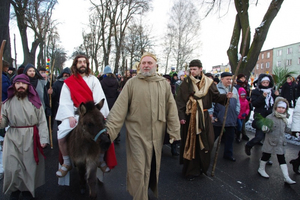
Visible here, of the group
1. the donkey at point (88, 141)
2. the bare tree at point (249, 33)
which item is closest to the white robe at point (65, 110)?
the donkey at point (88, 141)

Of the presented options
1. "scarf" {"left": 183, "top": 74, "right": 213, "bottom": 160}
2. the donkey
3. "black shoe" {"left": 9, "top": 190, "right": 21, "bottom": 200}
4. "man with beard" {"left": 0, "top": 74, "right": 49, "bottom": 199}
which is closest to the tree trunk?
"scarf" {"left": 183, "top": 74, "right": 213, "bottom": 160}

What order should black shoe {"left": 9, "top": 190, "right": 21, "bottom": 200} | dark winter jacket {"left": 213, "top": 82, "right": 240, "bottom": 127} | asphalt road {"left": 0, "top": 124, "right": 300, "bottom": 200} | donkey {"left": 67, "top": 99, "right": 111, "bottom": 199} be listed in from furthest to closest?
dark winter jacket {"left": 213, "top": 82, "right": 240, "bottom": 127}, asphalt road {"left": 0, "top": 124, "right": 300, "bottom": 200}, black shoe {"left": 9, "top": 190, "right": 21, "bottom": 200}, donkey {"left": 67, "top": 99, "right": 111, "bottom": 199}

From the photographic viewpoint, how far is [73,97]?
345 cm

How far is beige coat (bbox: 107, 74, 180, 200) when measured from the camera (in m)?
3.00

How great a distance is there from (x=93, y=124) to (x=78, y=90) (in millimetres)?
846

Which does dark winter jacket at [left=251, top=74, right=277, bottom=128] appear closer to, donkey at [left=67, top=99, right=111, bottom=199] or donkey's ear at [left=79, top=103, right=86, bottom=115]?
donkey at [left=67, top=99, right=111, bottom=199]

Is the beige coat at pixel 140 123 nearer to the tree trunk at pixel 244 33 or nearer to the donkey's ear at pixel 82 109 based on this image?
the donkey's ear at pixel 82 109

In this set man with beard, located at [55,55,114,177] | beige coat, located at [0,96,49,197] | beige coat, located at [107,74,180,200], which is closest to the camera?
beige coat, located at [107,74,180,200]

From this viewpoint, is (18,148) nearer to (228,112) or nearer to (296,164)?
(228,112)

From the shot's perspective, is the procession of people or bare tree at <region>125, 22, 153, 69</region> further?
bare tree at <region>125, 22, 153, 69</region>

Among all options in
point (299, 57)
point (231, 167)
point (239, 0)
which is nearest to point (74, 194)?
point (231, 167)

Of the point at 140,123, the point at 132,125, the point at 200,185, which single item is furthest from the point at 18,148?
the point at 200,185

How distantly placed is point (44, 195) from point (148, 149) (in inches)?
79.0

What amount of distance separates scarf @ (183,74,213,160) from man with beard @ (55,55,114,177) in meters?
1.64
